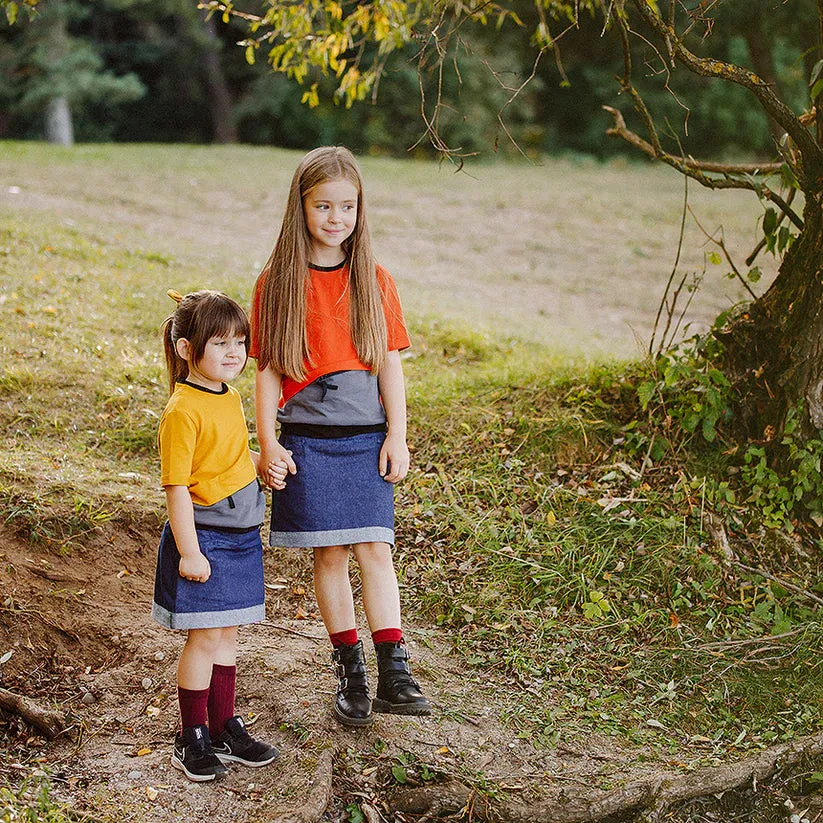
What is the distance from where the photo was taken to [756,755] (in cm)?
346

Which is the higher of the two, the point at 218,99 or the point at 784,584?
the point at 218,99

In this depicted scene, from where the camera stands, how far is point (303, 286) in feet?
10.1

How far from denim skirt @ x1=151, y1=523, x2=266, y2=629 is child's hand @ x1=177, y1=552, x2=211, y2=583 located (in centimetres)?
5

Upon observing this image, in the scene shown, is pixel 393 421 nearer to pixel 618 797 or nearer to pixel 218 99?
pixel 618 797

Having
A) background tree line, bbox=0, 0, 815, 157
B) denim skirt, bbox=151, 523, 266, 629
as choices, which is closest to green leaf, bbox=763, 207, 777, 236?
denim skirt, bbox=151, 523, 266, 629

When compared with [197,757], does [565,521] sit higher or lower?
higher

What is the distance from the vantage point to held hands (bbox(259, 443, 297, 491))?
3.11 m

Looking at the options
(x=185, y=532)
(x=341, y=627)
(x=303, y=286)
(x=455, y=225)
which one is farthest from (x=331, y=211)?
(x=455, y=225)

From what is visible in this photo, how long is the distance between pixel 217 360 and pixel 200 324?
0.37 feet

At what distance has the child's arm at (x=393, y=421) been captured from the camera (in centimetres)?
320

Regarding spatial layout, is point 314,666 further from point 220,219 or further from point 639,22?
point 639,22

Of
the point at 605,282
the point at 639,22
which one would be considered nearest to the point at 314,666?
the point at 605,282

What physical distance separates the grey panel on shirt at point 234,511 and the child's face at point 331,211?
805 millimetres

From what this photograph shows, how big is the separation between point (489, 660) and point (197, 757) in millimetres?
1310
